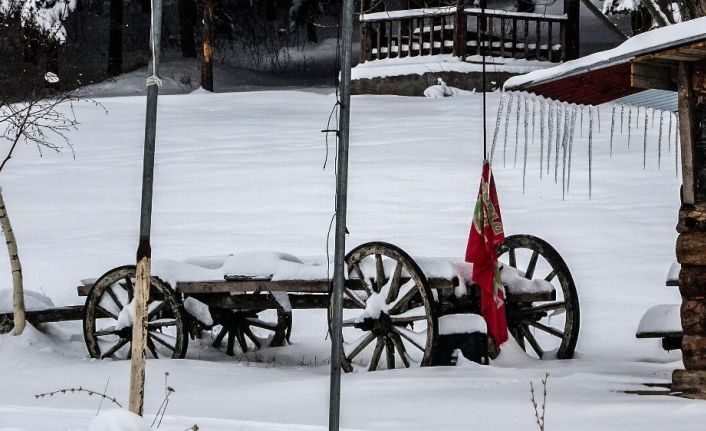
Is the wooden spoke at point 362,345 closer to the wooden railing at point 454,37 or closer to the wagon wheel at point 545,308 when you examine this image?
the wagon wheel at point 545,308

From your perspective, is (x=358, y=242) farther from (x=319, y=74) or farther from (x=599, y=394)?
(x=319, y=74)

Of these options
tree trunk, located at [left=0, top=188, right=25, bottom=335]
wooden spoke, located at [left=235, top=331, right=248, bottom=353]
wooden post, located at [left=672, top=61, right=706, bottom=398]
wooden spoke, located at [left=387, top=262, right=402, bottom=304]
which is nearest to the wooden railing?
wooden spoke, located at [left=235, top=331, right=248, bottom=353]

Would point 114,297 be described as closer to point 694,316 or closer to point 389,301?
point 389,301

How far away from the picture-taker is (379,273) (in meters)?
8.88

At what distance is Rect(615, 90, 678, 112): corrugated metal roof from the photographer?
31.6 ft

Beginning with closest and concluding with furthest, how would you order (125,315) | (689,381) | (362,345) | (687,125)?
(689,381)
(687,125)
(362,345)
(125,315)

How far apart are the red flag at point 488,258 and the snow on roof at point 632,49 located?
779 millimetres

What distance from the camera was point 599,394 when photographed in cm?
748

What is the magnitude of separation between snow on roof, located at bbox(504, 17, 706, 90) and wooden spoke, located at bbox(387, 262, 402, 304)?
1.58 meters

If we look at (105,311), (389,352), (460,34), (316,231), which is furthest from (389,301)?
(460,34)

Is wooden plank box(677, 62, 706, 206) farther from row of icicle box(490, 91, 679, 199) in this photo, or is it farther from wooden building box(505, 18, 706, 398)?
row of icicle box(490, 91, 679, 199)

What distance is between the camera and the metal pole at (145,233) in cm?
478

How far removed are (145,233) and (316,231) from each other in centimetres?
1042

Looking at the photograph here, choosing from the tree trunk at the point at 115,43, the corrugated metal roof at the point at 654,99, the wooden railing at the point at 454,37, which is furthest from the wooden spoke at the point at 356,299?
the tree trunk at the point at 115,43
